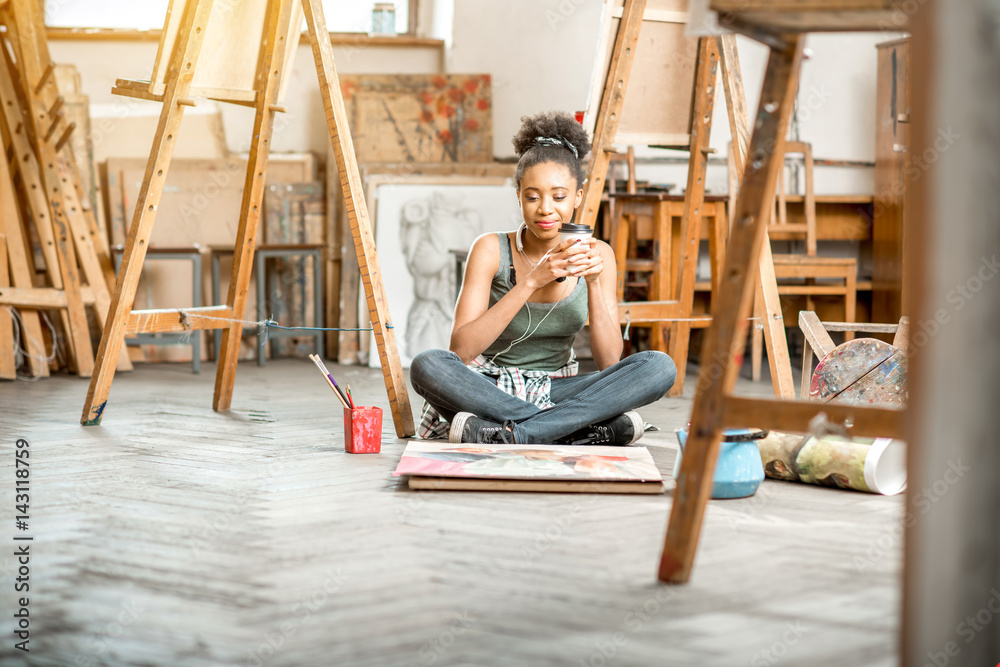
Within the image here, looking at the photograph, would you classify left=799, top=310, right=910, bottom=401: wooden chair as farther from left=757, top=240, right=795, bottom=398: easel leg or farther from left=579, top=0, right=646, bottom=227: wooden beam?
left=579, top=0, right=646, bottom=227: wooden beam

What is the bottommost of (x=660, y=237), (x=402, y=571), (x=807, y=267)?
(x=402, y=571)

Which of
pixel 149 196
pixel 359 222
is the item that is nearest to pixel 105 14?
pixel 149 196

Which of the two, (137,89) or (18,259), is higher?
(137,89)

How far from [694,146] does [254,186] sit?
146 centimetres

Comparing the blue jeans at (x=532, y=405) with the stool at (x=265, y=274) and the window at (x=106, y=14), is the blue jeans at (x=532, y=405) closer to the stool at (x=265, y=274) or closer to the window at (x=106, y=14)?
the stool at (x=265, y=274)

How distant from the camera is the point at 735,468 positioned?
1.88 metres

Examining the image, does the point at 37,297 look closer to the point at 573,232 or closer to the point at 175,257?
the point at 175,257

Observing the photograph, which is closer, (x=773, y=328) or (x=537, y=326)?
(x=537, y=326)

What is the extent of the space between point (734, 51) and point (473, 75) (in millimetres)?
2151

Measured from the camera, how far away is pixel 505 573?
55.9 inches

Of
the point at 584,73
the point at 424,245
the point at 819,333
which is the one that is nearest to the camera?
the point at 819,333

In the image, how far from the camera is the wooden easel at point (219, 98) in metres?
2.59

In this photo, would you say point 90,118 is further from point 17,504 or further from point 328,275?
point 17,504

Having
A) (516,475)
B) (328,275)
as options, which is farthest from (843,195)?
(516,475)
